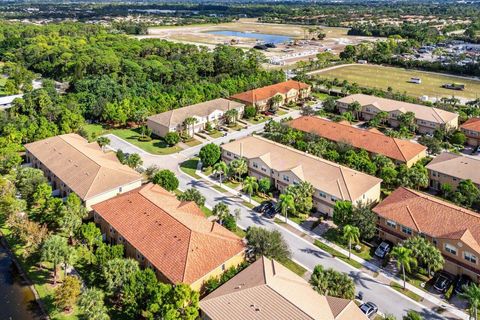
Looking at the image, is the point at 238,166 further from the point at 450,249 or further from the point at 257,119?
the point at 257,119

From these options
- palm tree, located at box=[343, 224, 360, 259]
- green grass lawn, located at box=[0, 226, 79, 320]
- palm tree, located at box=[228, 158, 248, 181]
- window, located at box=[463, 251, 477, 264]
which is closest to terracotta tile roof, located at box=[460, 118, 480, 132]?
window, located at box=[463, 251, 477, 264]

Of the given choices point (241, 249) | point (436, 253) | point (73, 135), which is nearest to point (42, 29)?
point (73, 135)

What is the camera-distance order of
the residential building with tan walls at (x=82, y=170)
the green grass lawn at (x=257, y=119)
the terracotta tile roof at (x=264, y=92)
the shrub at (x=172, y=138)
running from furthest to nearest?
the terracotta tile roof at (x=264, y=92), the green grass lawn at (x=257, y=119), the shrub at (x=172, y=138), the residential building with tan walls at (x=82, y=170)

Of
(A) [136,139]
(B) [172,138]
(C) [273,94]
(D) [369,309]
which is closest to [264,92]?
(C) [273,94]

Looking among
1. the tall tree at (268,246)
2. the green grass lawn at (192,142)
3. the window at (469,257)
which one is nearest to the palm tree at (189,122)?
the green grass lawn at (192,142)

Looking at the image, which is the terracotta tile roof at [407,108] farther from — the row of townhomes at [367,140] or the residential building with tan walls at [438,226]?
the residential building with tan walls at [438,226]

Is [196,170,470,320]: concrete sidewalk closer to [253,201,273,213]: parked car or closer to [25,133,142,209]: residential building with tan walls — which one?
[253,201,273,213]: parked car
